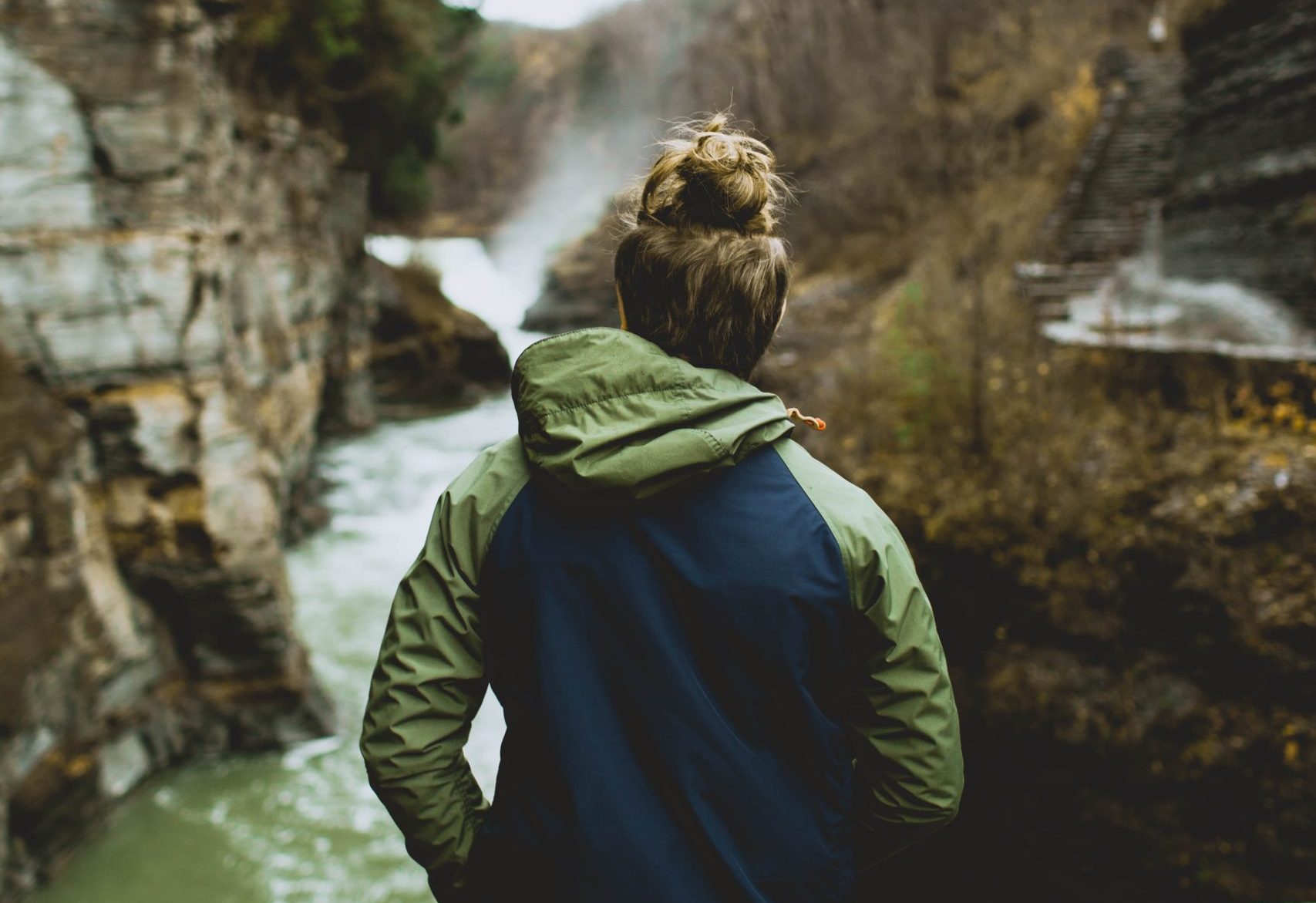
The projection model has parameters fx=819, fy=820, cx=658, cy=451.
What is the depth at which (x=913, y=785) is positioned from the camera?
4.62ft

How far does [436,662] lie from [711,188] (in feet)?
2.84

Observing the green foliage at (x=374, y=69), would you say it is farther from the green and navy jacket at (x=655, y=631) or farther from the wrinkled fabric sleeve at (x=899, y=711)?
the wrinkled fabric sleeve at (x=899, y=711)

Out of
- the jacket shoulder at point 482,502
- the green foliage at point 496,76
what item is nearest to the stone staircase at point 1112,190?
the jacket shoulder at point 482,502

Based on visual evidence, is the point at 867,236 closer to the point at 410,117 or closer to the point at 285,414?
the point at 410,117

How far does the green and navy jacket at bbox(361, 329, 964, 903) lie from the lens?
118cm

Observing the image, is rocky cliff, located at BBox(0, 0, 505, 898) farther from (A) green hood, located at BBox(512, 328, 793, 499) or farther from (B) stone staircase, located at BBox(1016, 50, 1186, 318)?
(B) stone staircase, located at BBox(1016, 50, 1186, 318)

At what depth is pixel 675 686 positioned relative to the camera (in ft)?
3.92

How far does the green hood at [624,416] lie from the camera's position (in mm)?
1148

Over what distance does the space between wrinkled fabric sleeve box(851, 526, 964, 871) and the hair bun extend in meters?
0.53

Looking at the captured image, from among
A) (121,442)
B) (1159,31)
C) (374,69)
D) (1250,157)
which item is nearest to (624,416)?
(121,442)

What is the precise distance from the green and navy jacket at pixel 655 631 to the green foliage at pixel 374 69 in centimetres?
788

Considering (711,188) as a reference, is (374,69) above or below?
above

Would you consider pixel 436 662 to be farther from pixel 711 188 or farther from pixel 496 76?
pixel 496 76

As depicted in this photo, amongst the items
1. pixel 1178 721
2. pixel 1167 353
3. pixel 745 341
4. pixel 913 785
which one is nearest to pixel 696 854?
pixel 913 785
